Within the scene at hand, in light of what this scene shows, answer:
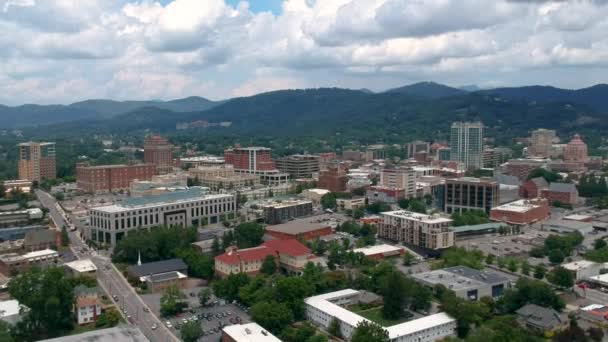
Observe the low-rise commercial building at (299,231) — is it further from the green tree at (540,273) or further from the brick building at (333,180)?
the brick building at (333,180)

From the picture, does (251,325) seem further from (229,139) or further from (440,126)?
(440,126)

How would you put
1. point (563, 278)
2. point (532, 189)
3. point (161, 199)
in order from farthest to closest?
Answer: 1. point (532, 189)
2. point (161, 199)
3. point (563, 278)

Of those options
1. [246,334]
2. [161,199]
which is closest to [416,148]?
[161,199]

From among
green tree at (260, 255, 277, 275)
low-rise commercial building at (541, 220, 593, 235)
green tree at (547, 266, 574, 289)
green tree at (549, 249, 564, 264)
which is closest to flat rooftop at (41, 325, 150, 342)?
green tree at (260, 255, 277, 275)

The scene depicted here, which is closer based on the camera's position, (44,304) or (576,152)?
(44,304)

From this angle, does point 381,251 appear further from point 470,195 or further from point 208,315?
point 470,195

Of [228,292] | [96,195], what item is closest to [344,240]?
[228,292]

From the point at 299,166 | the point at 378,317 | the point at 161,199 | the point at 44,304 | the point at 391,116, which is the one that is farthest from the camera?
the point at 391,116
